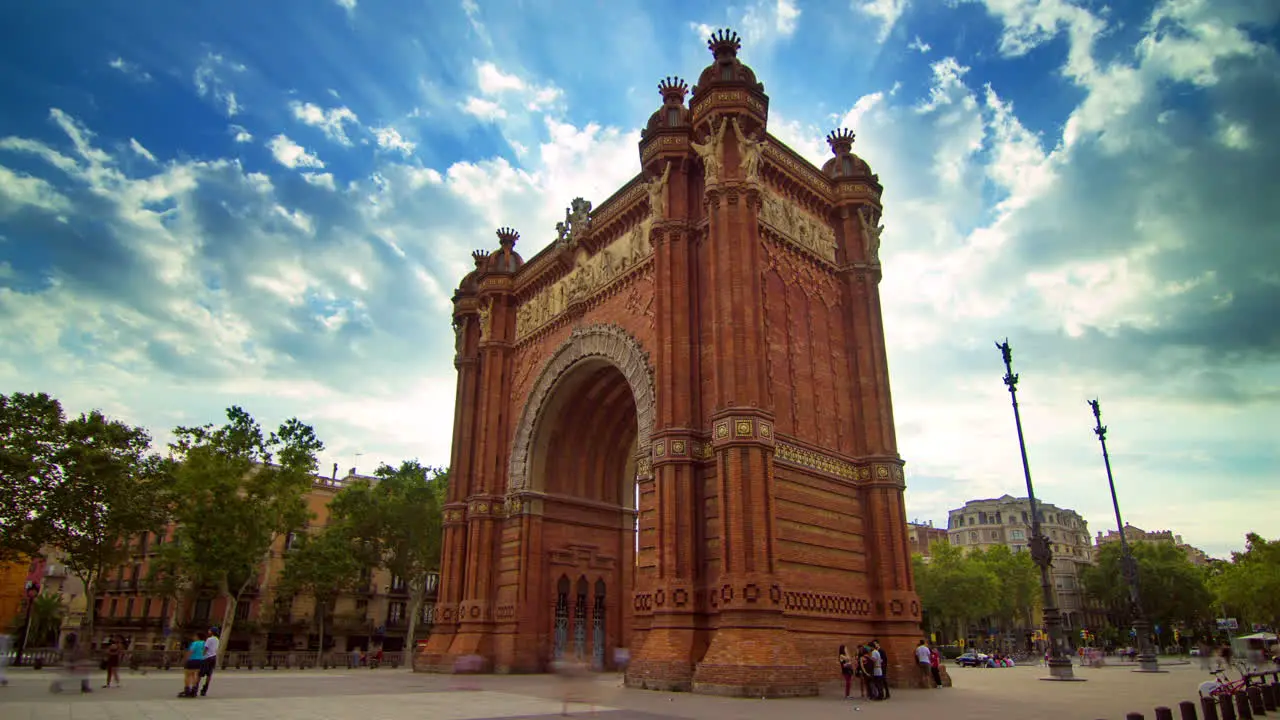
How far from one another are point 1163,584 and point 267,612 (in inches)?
3017

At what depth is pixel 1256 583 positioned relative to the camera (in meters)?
46.2

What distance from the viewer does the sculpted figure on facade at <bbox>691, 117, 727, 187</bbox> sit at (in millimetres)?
20734

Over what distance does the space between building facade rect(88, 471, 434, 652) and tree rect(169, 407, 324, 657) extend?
12551mm

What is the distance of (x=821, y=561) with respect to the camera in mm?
19469

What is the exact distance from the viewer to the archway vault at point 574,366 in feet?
72.2

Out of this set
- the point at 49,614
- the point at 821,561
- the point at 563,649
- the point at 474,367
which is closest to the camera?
the point at 821,561

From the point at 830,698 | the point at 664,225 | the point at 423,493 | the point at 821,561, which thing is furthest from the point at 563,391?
the point at 423,493

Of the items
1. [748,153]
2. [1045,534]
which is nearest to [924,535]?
[1045,534]

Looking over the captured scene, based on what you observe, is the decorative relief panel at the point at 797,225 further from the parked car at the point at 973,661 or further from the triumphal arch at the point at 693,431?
the parked car at the point at 973,661

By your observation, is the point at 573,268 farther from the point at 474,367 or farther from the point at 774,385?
the point at 774,385

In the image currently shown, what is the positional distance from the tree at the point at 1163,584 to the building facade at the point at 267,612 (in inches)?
2561

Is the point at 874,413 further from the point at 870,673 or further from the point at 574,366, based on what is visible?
the point at 574,366

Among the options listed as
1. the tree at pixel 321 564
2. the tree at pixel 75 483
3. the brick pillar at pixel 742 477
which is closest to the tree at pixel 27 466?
the tree at pixel 75 483

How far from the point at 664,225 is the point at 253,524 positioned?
23724 millimetres
